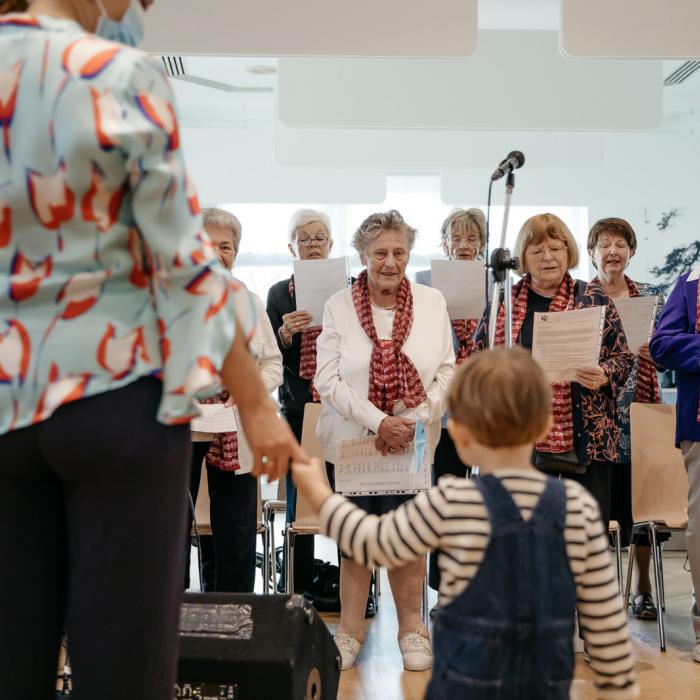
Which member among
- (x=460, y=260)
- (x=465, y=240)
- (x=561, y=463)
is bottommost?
(x=561, y=463)

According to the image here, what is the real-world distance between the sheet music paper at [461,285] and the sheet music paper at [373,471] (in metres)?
0.99

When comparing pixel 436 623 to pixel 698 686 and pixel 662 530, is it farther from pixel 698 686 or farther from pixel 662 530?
pixel 662 530

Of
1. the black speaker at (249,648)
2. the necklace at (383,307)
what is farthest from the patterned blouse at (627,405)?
the black speaker at (249,648)

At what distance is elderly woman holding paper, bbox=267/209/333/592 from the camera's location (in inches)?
169

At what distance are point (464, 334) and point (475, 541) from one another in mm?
2879

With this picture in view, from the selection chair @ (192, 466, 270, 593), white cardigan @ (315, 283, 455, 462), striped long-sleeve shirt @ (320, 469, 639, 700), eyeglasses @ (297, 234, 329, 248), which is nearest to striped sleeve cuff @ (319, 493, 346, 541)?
striped long-sleeve shirt @ (320, 469, 639, 700)

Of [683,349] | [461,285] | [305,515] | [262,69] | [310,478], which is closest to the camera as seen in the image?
[310,478]

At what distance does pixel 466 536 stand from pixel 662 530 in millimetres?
2667

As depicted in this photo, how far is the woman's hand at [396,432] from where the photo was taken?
350 centimetres

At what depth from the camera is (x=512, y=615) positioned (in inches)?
62.1

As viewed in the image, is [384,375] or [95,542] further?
[384,375]

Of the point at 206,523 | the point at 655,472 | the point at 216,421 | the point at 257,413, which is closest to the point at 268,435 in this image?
the point at 257,413

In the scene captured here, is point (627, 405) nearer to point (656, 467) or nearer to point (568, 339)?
point (656, 467)

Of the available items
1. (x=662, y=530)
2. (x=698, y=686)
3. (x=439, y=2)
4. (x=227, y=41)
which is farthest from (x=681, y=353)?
(x=227, y=41)
